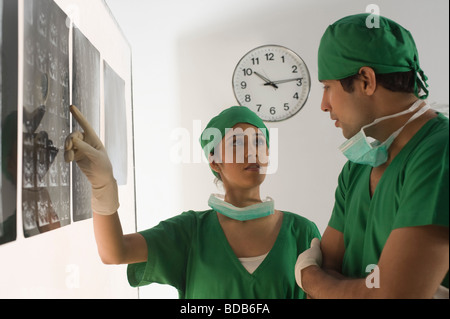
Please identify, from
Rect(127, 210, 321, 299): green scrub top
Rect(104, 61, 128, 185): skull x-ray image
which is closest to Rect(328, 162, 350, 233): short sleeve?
Rect(127, 210, 321, 299): green scrub top

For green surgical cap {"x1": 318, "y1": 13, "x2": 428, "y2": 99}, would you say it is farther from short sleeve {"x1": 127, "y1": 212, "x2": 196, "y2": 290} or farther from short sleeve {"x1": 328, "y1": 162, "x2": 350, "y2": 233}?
short sleeve {"x1": 127, "y1": 212, "x2": 196, "y2": 290}

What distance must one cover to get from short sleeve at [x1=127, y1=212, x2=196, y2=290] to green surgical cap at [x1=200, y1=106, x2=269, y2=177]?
0.96 feet

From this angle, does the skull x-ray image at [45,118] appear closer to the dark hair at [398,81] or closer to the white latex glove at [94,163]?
the white latex glove at [94,163]

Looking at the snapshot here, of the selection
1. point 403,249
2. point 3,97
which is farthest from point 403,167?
point 3,97

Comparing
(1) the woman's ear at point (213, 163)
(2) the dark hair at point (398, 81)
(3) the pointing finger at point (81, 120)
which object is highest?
(2) the dark hair at point (398, 81)

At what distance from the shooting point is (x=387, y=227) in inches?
37.0

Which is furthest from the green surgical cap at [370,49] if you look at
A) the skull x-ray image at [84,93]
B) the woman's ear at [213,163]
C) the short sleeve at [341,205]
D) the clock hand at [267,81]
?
the clock hand at [267,81]

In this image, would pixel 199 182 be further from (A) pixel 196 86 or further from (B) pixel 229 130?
(B) pixel 229 130

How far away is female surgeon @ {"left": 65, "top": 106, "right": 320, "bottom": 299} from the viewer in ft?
3.85

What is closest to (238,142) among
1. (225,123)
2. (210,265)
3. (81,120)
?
(225,123)

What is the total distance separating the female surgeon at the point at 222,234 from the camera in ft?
3.85

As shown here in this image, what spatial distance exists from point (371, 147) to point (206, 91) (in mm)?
1439

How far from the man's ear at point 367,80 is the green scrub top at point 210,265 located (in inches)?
22.3

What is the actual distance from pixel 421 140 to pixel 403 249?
9.7 inches
